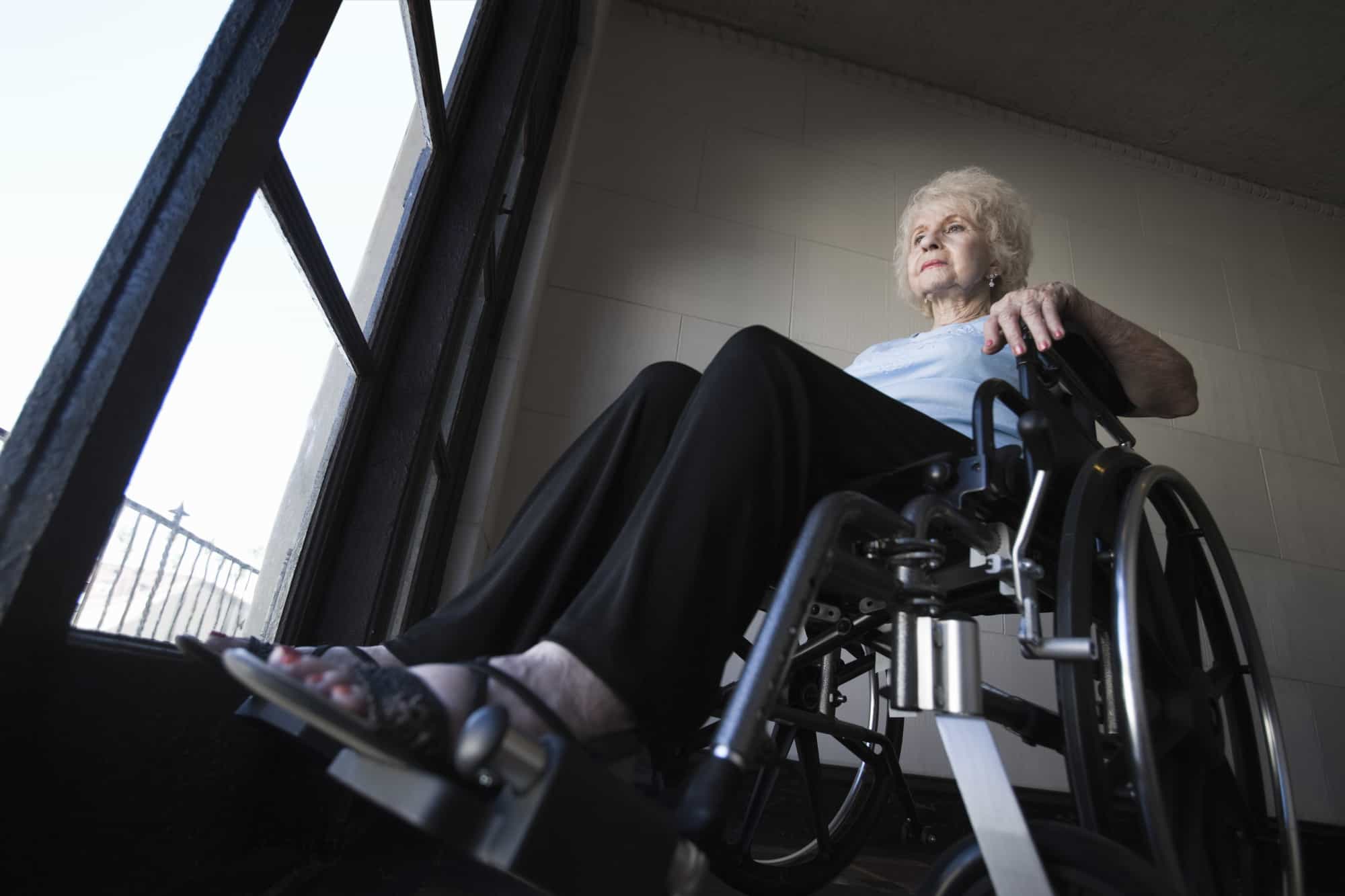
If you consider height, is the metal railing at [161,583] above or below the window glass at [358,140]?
below

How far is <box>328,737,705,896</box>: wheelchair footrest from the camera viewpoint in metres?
0.36

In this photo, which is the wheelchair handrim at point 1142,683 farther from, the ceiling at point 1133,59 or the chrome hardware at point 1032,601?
the ceiling at point 1133,59

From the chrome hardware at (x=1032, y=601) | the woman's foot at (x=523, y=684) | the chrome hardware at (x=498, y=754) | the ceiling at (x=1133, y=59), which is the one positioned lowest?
the chrome hardware at (x=498, y=754)

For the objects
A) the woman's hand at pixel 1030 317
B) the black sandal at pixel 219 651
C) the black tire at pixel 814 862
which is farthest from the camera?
the black tire at pixel 814 862

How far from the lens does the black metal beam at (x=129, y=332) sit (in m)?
0.42

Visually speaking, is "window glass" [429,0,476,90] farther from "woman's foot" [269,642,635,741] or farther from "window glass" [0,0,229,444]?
"woman's foot" [269,642,635,741]

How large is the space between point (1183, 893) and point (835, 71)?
2572 mm

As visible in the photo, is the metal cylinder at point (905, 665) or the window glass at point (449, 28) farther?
the window glass at point (449, 28)

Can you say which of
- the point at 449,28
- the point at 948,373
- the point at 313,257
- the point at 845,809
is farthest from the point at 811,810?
the point at 449,28

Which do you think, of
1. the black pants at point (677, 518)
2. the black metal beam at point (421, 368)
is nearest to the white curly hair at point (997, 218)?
the black pants at point (677, 518)

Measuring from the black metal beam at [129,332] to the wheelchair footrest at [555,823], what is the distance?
0.19 m

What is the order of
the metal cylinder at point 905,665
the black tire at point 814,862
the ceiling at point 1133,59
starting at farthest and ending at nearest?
1. the ceiling at point 1133,59
2. the black tire at point 814,862
3. the metal cylinder at point 905,665

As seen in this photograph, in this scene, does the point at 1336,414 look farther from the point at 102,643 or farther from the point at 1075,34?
the point at 102,643

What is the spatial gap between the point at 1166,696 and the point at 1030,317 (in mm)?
425
